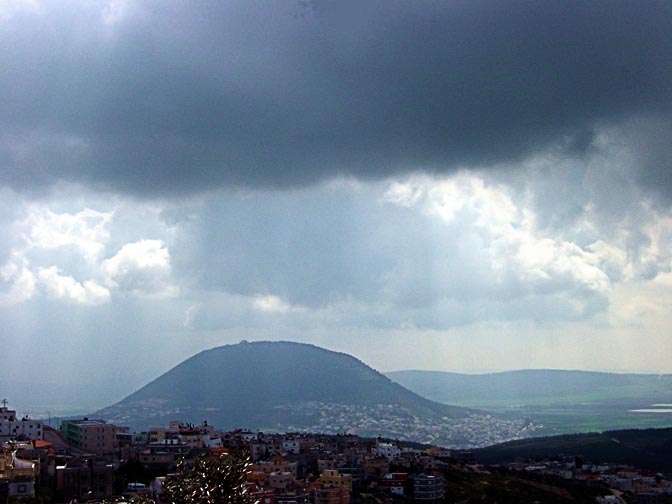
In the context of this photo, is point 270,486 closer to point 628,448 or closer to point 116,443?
point 116,443

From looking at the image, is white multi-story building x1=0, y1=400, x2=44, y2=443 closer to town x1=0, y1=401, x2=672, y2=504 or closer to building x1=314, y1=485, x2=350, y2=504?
town x1=0, y1=401, x2=672, y2=504

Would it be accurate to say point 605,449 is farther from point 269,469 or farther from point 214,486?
point 214,486

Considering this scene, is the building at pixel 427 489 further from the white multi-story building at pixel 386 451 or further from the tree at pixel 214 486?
the tree at pixel 214 486

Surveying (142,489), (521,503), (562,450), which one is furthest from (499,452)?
(142,489)

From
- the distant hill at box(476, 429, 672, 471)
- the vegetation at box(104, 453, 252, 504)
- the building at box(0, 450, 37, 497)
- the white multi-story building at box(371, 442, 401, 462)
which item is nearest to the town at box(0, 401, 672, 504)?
the building at box(0, 450, 37, 497)

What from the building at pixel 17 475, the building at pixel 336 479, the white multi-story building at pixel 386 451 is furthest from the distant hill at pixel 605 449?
the building at pixel 17 475
